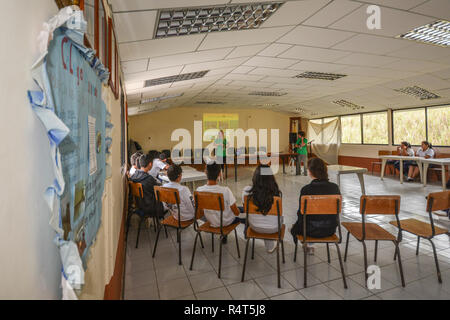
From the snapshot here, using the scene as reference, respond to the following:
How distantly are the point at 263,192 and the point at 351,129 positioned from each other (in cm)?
983

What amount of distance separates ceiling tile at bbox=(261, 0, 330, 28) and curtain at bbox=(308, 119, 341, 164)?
8730 millimetres

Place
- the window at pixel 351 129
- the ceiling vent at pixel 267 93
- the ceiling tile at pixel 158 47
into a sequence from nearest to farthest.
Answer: the ceiling tile at pixel 158 47 → the ceiling vent at pixel 267 93 → the window at pixel 351 129

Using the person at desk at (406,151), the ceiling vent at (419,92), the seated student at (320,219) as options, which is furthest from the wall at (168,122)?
the seated student at (320,219)

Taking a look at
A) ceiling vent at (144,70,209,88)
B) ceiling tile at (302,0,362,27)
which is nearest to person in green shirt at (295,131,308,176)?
ceiling vent at (144,70,209,88)

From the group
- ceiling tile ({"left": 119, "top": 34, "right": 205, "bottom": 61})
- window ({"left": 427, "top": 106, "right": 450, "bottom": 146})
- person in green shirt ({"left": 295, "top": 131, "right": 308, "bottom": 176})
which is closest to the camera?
ceiling tile ({"left": 119, "top": 34, "right": 205, "bottom": 61})

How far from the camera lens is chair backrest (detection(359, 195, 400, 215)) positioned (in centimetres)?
226

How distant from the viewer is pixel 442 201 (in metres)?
2.37

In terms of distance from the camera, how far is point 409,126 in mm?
8328

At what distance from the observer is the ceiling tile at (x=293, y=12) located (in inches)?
102

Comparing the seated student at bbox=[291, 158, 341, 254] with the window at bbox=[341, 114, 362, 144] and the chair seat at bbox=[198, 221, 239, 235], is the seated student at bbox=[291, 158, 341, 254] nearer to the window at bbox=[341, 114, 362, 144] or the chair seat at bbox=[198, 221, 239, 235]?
the chair seat at bbox=[198, 221, 239, 235]

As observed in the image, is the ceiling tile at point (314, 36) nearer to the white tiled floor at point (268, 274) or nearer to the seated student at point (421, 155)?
the white tiled floor at point (268, 274)

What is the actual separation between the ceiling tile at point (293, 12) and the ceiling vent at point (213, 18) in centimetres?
9

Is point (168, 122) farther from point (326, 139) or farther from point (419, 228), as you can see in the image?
point (419, 228)

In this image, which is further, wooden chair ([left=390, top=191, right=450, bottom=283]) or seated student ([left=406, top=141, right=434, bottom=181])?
seated student ([left=406, top=141, right=434, bottom=181])
